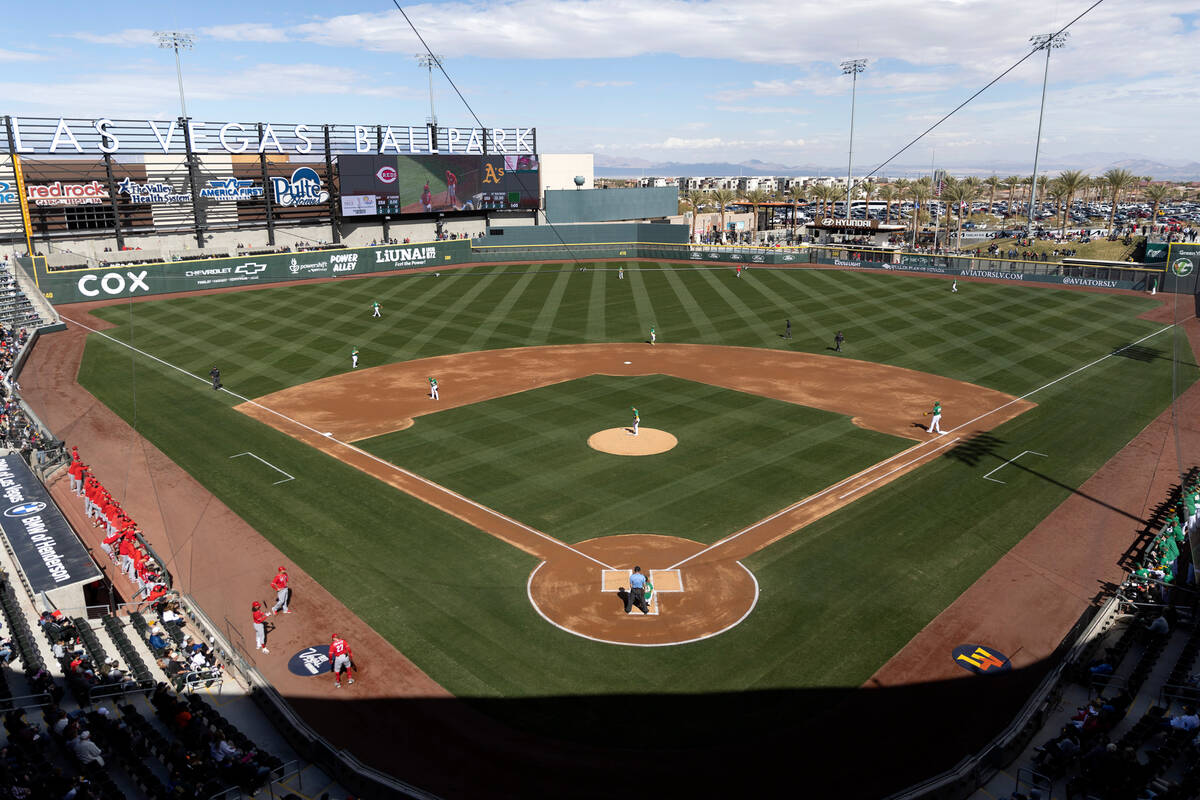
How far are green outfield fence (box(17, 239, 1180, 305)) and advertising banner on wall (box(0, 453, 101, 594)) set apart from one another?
4153 cm

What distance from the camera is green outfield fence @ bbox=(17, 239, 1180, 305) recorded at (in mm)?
60688

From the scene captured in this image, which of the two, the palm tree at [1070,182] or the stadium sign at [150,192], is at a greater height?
the palm tree at [1070,182]

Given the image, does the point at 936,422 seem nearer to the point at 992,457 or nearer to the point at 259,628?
the point at 992,457

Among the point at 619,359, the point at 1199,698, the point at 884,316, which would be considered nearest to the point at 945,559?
the point at 1199,698

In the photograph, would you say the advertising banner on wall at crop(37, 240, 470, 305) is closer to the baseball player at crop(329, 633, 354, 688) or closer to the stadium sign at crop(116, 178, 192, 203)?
the stadium sign at crop(116, 178, 192, 203)

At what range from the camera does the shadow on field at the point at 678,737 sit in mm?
13492

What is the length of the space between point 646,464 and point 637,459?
59 centimetres

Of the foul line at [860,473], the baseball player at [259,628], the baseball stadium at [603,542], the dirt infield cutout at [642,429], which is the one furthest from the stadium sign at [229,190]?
the foul line at [860,473]

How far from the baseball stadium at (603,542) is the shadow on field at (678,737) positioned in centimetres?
7

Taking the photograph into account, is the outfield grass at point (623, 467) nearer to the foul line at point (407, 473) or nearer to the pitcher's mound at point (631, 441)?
the foul line at point (407, 473)

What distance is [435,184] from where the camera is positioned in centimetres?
8219

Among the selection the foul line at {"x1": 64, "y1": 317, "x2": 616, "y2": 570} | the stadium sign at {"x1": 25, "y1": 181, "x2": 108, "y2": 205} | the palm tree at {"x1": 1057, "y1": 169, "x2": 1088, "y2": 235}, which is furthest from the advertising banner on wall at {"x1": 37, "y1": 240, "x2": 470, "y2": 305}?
the palm tree at {"x1": 1057, "y1": 169, "x2": 1088, "y2": 235}

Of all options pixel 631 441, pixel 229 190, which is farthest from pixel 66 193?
pixel 631 441

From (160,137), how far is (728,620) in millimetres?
69677
